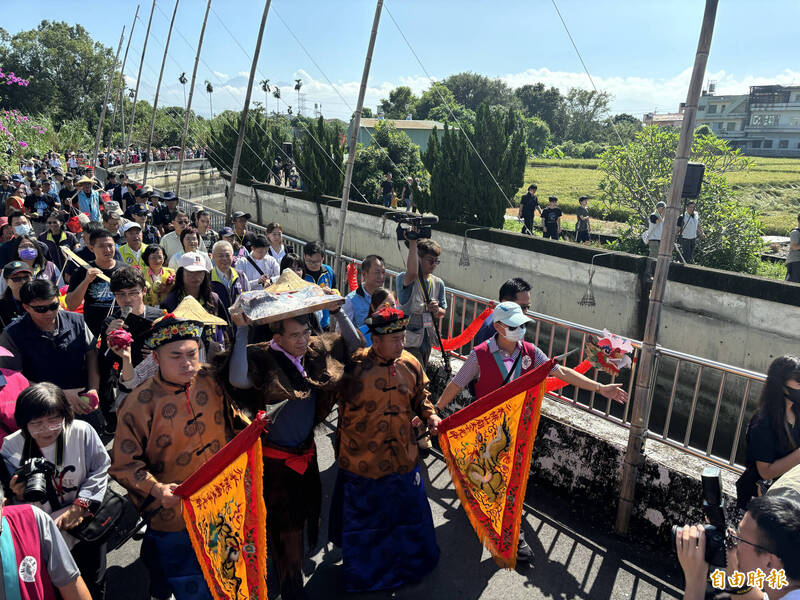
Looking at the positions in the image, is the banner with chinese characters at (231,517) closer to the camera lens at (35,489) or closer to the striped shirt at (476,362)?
the camera lens at (35,489)

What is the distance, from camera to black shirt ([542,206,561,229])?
574 inches

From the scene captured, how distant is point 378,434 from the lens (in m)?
3.67

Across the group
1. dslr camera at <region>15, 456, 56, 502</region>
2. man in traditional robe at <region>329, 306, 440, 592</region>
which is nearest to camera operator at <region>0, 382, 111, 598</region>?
dslr camera at <region>15, 456, 56, 502</region>

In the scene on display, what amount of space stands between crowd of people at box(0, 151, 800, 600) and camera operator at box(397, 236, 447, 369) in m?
0.11

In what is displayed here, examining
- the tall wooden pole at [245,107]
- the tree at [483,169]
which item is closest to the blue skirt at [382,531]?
the tall wooden pole at [245,107]

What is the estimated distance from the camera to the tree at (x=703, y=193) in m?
12.0

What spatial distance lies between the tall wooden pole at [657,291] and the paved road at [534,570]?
12.3 inches

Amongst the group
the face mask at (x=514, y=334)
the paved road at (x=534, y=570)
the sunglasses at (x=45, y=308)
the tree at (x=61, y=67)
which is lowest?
the paved road at (x=534, y=570)

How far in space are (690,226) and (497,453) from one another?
9.65 meters

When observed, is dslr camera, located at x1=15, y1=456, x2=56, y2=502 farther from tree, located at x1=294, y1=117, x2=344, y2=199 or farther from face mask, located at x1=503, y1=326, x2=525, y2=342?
tree, located at x1=294, y1=117, x2=344, y2=199

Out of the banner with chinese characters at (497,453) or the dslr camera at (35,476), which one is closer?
the dslr camera at (35,476)

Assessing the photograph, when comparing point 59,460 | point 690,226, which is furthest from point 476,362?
point 690,226

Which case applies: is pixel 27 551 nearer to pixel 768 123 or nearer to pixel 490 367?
pixel 490 367

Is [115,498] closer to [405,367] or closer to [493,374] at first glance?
[405,367]
